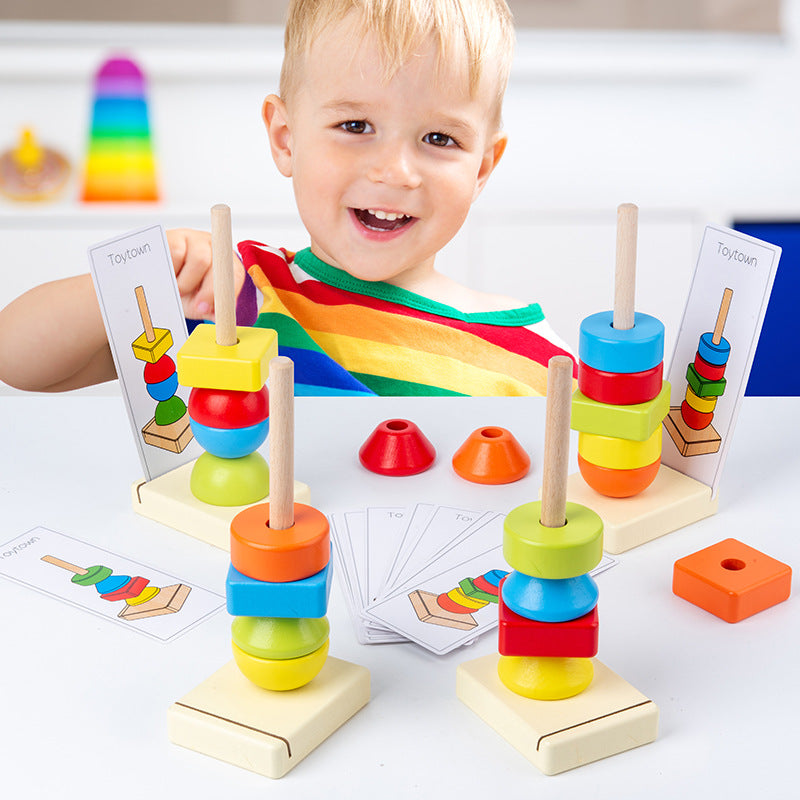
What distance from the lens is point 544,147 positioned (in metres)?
2.62

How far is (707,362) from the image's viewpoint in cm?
90

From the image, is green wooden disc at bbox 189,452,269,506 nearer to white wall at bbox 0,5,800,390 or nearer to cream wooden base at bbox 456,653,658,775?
cream wooden base at bbox 456,653,658,775

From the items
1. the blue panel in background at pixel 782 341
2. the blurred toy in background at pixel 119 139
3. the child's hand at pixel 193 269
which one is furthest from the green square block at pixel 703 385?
the blurred toy in background at pixel 119 139

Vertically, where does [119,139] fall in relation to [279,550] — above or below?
below

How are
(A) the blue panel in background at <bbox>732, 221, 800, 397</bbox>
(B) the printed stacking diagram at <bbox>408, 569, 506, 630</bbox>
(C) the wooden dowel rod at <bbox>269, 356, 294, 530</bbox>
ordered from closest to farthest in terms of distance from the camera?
(C) the wooden dowel rod at <bbox>269, 356, 294, 530</bbox>
(B) the printed stacking diagram at <bbox>408, 569, 506, 630</bbox>
(A) the blue panel in background at <bbox>732, 221, 800, 397</bbox>

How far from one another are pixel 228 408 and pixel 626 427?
0.31 m

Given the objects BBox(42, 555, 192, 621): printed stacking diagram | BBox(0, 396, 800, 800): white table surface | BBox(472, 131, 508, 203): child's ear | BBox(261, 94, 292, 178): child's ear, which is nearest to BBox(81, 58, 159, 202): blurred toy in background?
BBox(261, 94, 292, 178): child's ear

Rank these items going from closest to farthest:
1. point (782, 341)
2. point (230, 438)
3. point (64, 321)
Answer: point (230, 438) → point (64, 321) → point (782, 341)

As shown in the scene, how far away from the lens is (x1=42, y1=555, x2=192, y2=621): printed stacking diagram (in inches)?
29.7

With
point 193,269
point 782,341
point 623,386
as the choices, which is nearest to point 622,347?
point 623,386

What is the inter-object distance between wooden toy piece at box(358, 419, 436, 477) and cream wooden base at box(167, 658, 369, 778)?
30 cm

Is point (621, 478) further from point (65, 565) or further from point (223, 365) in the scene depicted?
point (65, 565)

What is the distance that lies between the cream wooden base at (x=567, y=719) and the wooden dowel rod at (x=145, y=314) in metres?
0.42

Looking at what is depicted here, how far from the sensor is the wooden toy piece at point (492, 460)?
3.05 ft
